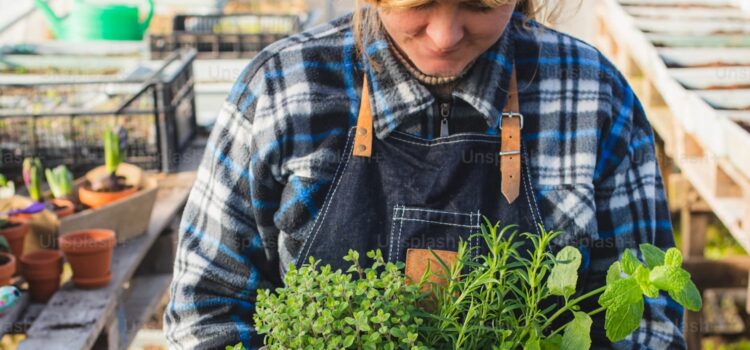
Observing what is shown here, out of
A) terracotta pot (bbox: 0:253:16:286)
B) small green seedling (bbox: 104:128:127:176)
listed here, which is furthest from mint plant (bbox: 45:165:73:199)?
terracotta pot (bbox: 0:253:16:286)

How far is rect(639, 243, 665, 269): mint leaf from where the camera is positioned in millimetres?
1198

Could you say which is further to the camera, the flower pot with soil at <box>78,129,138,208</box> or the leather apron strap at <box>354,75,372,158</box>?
the flower pot with soil at <box>78,129,138,208</box>

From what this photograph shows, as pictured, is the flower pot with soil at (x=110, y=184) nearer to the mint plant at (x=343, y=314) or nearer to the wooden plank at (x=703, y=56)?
the wooden plank at (x=703, y=56)

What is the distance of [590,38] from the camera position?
683 centimetres

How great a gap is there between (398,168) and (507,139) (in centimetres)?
19

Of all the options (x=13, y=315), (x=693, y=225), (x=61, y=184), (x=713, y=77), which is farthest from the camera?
(x=693, y=225)

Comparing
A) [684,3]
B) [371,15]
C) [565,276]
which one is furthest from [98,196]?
[684,3]

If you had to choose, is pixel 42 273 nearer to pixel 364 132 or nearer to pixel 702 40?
pixel 364 132

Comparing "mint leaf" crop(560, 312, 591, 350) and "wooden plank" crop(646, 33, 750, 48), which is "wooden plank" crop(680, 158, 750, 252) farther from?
"mint leaf" crop(560, 312, 591, 350)

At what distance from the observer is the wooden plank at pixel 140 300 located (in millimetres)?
3293

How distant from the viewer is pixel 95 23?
6.07 m

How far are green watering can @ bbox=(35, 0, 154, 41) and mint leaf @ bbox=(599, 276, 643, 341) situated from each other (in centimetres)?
548

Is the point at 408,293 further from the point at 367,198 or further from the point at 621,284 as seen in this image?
the point at 367,198

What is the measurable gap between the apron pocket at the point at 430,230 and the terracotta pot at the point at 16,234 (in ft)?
6.26
